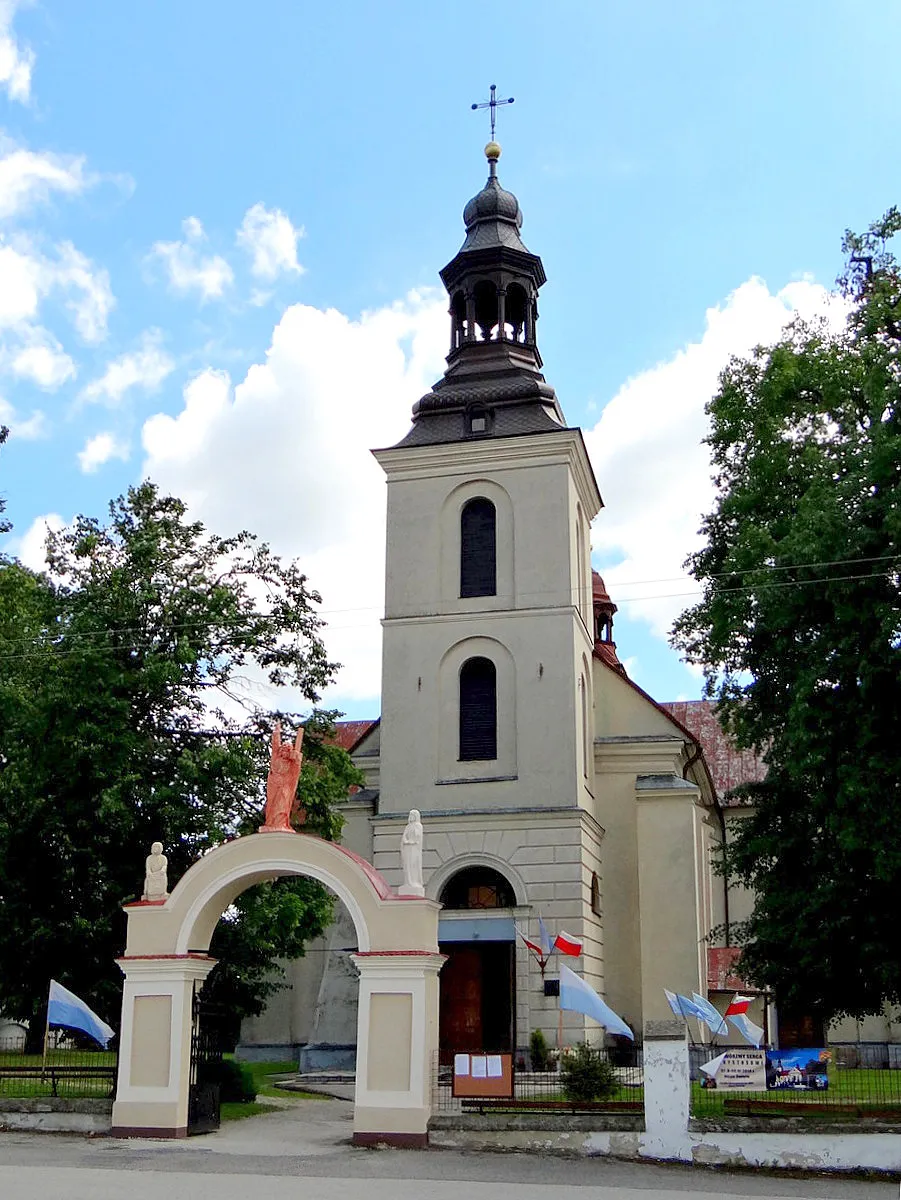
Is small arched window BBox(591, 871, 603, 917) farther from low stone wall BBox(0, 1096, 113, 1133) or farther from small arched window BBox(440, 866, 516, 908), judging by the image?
low stone wall BBox(0, 1096, 113, 1133)

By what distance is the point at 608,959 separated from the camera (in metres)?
28.0

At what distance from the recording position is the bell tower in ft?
89.5

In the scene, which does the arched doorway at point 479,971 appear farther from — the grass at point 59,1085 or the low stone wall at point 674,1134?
the low stone wall at point 674,1134

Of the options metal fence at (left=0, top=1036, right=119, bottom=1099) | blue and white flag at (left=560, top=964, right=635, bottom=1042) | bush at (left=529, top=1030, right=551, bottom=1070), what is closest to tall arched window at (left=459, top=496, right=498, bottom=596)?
bush at (left=529, top=1030, right=551, bottom=1070)

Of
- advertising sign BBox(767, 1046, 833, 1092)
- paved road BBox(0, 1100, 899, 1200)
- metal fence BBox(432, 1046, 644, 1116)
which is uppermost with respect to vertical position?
advertising sign BBox(767, 1046, 833, 1092)

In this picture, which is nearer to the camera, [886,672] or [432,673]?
[886,672]

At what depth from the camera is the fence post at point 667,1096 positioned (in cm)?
1546

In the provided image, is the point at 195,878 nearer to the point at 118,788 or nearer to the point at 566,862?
the point at 118,788

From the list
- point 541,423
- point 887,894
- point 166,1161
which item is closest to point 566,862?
point 887,894

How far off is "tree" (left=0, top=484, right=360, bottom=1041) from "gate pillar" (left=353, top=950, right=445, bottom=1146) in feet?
15.0

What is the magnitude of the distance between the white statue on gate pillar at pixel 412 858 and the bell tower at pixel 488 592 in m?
8.65

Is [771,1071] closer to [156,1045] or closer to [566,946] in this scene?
[566,946]

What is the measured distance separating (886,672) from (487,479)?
504 inches

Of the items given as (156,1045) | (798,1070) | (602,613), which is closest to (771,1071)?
(798,1070)
